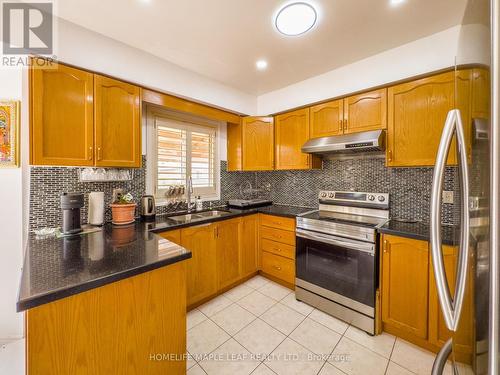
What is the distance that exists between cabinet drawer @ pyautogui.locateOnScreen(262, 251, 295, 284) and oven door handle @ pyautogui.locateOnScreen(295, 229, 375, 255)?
1.35ft

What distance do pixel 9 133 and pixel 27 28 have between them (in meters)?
0.73

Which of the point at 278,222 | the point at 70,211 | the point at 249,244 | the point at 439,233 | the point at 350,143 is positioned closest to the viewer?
the point at 439,233

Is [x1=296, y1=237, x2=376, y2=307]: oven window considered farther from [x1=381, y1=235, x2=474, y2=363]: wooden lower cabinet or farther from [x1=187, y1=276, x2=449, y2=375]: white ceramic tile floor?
[x1=187, y1=276, x2=449, y2=375]: white ceramic tile floor

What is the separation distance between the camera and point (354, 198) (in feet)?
7.73

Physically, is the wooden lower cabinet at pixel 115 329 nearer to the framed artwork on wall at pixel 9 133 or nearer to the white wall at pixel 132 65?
the framed artwork on wall at pixel 9 133

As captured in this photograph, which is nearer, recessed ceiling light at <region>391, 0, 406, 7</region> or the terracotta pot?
recessed ceiling light at <region>391, 0, 406, 7</region>

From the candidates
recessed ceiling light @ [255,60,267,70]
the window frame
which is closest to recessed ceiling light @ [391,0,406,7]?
recessed ceiling light @ [255,60,267,70]

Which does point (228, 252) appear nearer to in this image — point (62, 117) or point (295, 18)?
point (62, 117)

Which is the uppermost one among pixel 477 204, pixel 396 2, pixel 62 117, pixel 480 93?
pixel 396 2

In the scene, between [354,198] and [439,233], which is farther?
[354,198]

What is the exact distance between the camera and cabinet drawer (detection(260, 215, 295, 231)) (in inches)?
94.4

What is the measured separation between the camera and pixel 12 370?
1.38 metres

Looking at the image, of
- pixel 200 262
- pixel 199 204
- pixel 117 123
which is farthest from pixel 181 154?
pixel 200 262

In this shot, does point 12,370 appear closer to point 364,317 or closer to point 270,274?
point 270,274
